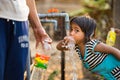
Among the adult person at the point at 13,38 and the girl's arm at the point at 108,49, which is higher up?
the adult person at the point at 13,38

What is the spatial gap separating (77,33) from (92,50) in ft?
0.67

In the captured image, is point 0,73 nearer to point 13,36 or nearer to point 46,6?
point 13,36

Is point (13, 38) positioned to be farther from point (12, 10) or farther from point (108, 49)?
point (108, 49)

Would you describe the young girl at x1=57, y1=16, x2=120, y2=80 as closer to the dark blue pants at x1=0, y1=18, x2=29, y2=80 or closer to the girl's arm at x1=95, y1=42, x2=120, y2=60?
the girl's arm at x1=95, y1=42, x2=120, y2=60

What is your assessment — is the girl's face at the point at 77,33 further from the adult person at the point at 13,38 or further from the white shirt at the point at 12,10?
the white shirt at the point at 12,10

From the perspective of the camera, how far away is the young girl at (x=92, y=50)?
143 inches

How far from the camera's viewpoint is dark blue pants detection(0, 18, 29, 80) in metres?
2.84

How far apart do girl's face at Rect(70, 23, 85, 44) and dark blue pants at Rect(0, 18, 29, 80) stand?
2.52 ft

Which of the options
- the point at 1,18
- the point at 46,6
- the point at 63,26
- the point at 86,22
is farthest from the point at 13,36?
the point at 46,6

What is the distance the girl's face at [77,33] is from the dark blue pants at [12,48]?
2.52 feet

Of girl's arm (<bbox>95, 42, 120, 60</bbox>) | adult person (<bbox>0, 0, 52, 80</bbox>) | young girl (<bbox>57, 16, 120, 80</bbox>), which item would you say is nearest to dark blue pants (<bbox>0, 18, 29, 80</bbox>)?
adult person (<bbox>0, 0, 52, 80</bbox>)

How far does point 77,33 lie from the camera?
3.64 meters

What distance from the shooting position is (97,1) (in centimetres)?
956

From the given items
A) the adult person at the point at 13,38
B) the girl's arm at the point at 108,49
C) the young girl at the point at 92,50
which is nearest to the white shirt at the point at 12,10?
the adult person at the point at 13,38
